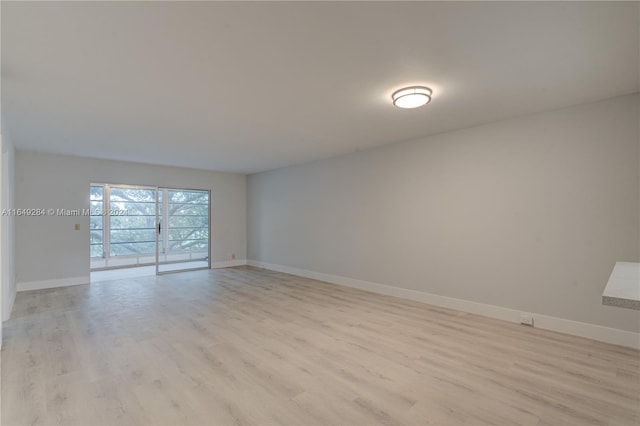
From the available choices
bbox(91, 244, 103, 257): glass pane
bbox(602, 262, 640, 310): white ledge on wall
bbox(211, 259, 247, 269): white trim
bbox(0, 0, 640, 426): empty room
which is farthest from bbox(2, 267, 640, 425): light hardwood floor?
bbox(91, 244, 103, 257): glass pane

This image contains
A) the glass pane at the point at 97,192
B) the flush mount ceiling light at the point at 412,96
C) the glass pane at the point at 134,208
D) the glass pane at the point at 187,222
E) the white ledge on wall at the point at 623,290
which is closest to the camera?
the white ledge on wall at the point at 623,290

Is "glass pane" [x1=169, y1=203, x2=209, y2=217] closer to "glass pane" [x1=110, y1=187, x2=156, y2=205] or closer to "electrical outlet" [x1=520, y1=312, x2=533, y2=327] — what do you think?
"glass pane" [x1=110, y1=187, x2=156, y2=205]

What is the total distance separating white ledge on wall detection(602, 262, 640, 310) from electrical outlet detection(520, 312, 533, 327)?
2.12m

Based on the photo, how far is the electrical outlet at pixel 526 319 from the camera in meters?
3.51

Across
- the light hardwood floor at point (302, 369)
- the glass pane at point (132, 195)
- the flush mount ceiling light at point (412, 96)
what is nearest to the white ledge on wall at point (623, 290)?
the light hardwood floor at point (302, 369)

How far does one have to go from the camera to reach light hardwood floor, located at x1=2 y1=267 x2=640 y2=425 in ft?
6.38

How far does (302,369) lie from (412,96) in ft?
8.75

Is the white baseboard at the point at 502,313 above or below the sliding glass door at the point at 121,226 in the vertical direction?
below

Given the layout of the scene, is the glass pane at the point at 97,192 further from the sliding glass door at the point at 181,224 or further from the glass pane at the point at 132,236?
the sliding glass door at the point at 181,224

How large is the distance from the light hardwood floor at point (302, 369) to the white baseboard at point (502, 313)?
16 cm

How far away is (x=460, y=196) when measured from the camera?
416 centimetres

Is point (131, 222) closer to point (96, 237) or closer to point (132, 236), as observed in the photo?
point (132, 236)

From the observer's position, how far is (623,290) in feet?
4.05

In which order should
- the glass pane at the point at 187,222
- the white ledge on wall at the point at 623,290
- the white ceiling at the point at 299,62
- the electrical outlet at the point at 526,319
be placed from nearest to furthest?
the white ledge on wall at the point at 623,290, the white ceiling at the point at 299,62, the electrical outlet at the point at 526,319, the glass pane at the point at 187,222
